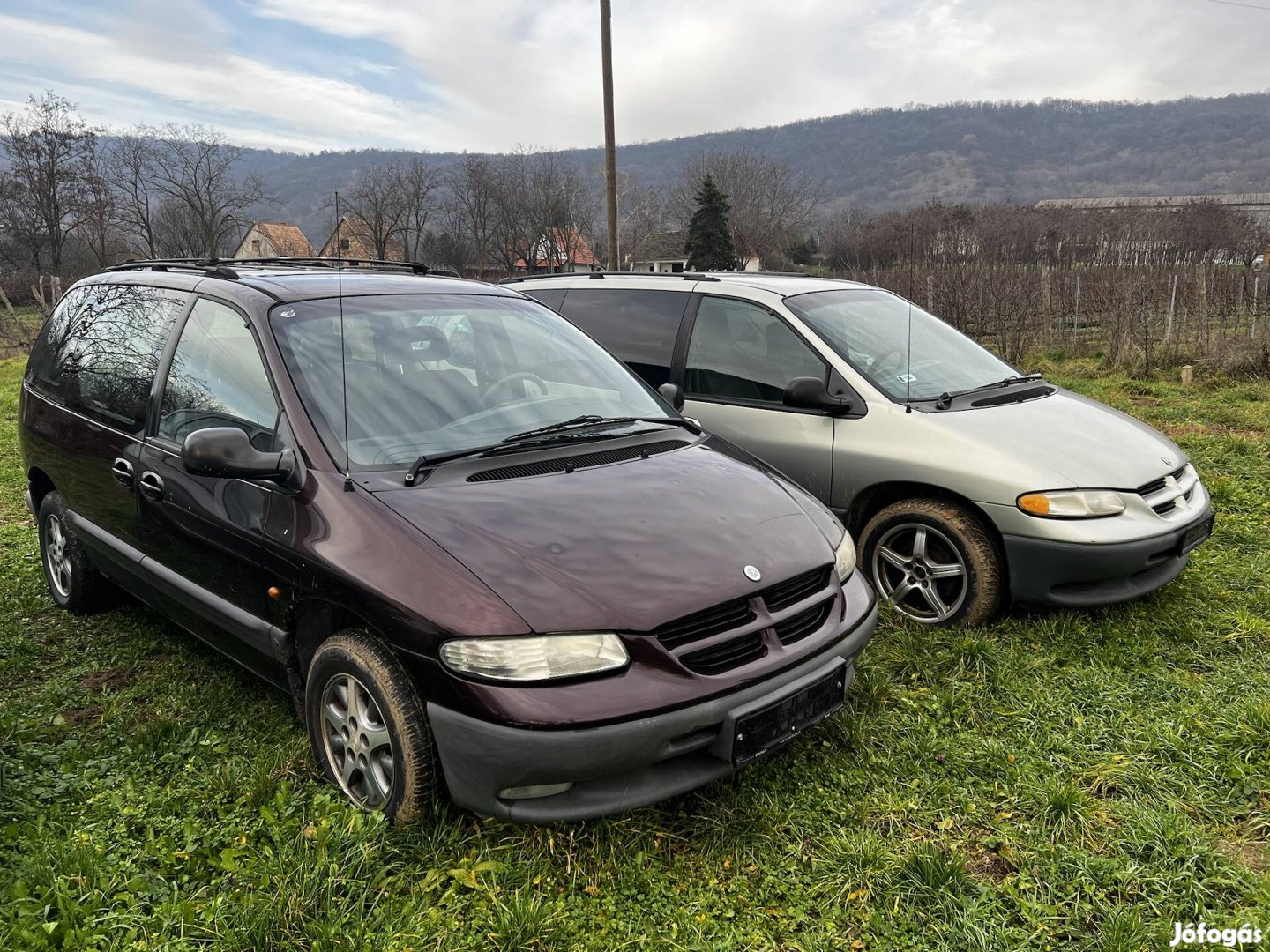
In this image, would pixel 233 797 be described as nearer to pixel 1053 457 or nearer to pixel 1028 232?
pixel 1053 457

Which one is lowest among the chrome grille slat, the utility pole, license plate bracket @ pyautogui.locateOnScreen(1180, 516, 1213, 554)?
license plate bracket @ pyautogui.locateOnScreen(1180, 516, 1213, 554)

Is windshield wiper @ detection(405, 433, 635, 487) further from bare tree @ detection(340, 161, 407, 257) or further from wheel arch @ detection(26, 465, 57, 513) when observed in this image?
bare tree @ detection(340, 161, 407, 257)

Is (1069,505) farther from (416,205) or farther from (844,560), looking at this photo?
(416,205)

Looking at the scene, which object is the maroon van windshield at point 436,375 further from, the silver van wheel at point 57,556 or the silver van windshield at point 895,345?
the silver van wheel at point 57,556

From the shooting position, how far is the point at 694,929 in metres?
2.29

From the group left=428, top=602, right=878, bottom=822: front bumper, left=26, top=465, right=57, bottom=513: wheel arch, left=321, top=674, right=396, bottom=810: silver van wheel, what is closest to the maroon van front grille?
left=428, top=602, right=878, bottom=822: front bumper

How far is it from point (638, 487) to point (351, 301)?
1.46 metres

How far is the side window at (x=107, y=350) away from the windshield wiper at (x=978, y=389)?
361 cm

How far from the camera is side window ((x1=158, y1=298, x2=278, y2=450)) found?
3.06 metres

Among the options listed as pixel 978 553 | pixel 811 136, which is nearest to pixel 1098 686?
pixel 978 553

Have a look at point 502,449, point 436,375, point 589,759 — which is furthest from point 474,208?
point 589,759

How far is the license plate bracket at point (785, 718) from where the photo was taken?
245 cm

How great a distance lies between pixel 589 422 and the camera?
11.0 feet

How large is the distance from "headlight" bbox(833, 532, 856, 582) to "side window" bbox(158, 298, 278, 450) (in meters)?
2.02
